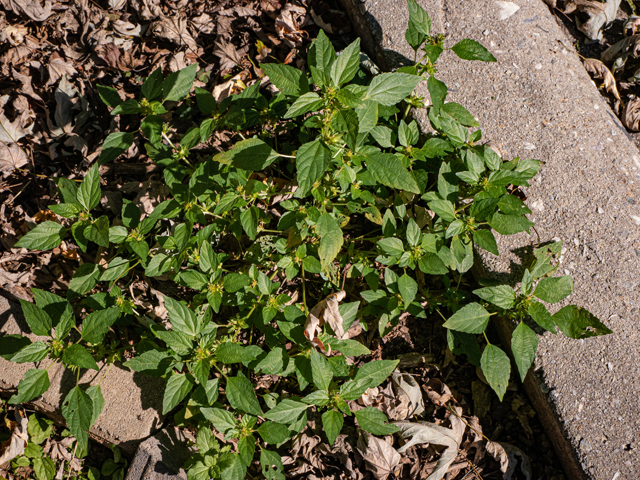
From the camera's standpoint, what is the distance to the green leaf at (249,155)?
227 centimetres

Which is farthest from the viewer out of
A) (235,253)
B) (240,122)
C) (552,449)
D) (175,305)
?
(235,253)

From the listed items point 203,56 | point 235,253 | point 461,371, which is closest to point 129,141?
point 235,253

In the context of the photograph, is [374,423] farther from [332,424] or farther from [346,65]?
[346,65]

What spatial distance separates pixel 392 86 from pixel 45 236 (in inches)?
86.5

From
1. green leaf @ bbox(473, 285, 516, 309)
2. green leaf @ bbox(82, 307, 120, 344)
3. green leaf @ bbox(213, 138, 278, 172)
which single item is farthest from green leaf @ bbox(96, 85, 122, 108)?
green leaf @ bbox(473, 285, 516, 309)

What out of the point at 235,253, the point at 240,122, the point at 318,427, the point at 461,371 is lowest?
the point at 318,427

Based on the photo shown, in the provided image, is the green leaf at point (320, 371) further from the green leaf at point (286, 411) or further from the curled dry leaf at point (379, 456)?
the curled dry leaf at point (379, 456)

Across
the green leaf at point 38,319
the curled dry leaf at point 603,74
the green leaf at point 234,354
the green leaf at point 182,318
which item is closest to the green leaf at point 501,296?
the green leaf at point 234,354

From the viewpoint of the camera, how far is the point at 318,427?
282 cm

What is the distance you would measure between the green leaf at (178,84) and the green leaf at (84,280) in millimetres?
1171

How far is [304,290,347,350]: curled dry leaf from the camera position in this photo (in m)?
2.51

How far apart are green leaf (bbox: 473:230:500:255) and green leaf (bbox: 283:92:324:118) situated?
1178 mm

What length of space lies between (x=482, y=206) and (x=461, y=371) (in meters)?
1.23

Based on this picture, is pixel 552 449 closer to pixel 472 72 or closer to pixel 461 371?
pixel 461 371
